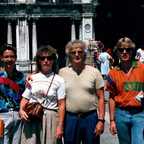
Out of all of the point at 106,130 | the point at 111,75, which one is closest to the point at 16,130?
the point at 111,75

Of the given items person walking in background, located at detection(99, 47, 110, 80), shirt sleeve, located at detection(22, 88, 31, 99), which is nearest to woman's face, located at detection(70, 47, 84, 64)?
shirt sleeve, located at detection(22, 88, 31, 99)

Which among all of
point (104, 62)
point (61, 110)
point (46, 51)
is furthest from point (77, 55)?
point (104, 62)

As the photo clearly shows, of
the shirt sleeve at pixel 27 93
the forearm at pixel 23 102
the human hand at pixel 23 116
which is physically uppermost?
the shirt sleeve at pixel 27 93

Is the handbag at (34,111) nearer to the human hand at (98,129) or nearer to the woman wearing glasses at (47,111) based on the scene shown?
the woman wearing glasses at (47,111)

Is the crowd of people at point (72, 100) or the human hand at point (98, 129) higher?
the crowd of people at point (72, 100)

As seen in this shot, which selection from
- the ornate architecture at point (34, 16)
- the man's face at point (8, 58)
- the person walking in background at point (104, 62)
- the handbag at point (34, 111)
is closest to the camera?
the handbag at point (34, 111)

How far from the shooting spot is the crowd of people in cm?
344

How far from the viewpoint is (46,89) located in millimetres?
3432

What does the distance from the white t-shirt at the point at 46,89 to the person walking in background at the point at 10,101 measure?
318 mm

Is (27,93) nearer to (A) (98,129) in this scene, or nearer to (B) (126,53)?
(A) (98,129)

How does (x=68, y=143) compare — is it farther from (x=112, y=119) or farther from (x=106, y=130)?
(x=106, y=130)

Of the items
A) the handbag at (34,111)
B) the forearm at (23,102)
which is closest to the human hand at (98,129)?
the handbag at (34,111)

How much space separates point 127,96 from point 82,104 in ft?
2.02

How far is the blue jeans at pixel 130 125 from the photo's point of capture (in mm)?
3383
